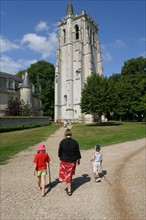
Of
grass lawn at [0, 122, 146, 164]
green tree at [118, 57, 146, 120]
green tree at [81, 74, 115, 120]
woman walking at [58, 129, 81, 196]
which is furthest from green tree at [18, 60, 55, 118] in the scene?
woman walking at [58, 129, 81, 196]

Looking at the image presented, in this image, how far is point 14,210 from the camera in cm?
609

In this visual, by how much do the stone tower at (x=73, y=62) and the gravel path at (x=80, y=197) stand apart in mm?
42021

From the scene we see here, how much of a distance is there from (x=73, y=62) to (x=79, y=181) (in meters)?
49.5

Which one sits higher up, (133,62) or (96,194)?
(133,62)

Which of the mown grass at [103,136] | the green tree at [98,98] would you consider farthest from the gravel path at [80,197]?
the green tree at [98,98]

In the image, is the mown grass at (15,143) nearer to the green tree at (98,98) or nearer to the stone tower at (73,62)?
the green tree at (98,98)

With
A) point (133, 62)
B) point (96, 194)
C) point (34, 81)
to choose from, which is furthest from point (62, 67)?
point (96, 194)

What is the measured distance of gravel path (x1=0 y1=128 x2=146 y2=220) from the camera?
228 inches

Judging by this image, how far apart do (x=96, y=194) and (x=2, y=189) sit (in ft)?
11.2

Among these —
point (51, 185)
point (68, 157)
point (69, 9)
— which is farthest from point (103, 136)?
point (69, 9)

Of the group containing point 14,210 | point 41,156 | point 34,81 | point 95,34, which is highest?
point 95,34

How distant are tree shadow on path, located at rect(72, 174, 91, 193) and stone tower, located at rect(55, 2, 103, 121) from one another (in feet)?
139

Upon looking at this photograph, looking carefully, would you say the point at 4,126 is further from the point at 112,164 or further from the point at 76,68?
the point at 76,68

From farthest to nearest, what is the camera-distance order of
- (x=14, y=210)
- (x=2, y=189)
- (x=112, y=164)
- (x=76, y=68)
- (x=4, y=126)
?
(x=76, y=68)
(x=4, y=126)
(x=112, y=164)
(x=2, y=189)
(x=14, y=210)
